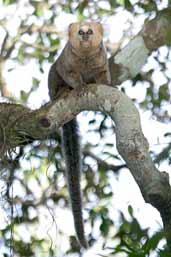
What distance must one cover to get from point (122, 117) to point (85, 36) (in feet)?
3.64

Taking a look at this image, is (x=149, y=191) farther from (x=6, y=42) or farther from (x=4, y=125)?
(x=6, y=42)

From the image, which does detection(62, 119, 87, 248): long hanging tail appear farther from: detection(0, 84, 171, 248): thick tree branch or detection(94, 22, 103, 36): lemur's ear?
detection(0, 84, 171, 248): thick tree branch

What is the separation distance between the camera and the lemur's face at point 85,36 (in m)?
4.67

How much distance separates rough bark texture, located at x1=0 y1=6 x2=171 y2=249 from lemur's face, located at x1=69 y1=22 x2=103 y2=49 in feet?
0.58

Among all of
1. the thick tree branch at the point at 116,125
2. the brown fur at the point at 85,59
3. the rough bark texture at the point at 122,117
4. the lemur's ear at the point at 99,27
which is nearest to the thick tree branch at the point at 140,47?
the rough bark texture at the point at 122,117

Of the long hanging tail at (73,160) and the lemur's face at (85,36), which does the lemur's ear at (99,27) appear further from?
the long hanging tail at (73,160)

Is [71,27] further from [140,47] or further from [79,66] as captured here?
[140,47]

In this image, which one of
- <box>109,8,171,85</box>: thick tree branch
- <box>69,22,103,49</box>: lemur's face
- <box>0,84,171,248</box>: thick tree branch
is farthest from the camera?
<box>69,22,103,49</box>: lemur's face

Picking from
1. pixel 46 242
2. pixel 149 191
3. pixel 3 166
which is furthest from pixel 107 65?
pixel 46 242

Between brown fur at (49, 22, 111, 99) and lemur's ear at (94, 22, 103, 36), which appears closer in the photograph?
brown fur at (49, 22, 111, 99)

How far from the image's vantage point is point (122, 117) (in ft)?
12.2

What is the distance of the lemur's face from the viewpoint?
4.67 m

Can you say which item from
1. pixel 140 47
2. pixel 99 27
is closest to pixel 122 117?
pixel 140 47

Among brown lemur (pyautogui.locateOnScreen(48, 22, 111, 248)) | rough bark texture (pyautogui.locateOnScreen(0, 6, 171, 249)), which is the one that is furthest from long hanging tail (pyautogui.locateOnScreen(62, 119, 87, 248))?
rough bark texture (pyautogui.locateOnScreen(0, 6, 171, 249))
